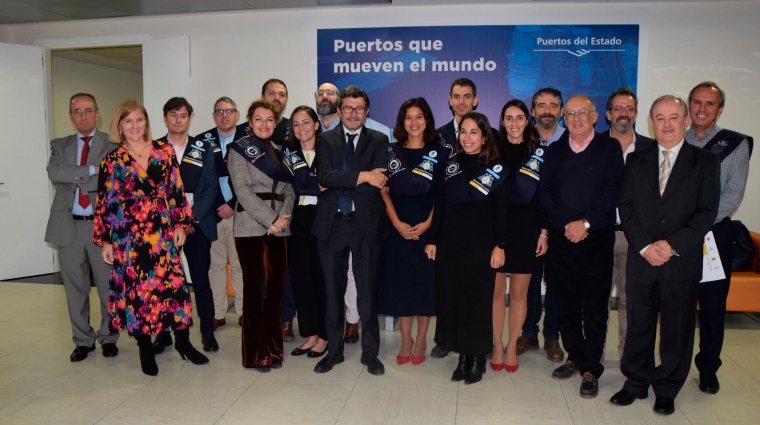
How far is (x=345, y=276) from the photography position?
12.1ft

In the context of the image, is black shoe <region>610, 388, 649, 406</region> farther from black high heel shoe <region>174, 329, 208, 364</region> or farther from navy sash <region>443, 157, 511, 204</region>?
black high heel shoe <region>174, 329, 208, 364</region>

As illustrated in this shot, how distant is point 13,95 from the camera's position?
6.41 meters

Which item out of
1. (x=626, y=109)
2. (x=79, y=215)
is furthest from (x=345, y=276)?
(x=626, y=109)

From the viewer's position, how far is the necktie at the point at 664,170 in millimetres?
3026

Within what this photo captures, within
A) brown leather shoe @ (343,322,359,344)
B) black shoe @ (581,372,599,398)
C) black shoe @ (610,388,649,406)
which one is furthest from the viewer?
brown leather shoe @ (343,322,359,344)

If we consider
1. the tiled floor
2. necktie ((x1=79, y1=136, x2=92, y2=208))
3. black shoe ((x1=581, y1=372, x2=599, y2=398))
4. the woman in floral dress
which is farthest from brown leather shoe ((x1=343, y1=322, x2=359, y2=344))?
necktie ((x1=79, y1=136, x2=92, y2=208))

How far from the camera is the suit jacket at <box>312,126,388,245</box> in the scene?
354 centimetres

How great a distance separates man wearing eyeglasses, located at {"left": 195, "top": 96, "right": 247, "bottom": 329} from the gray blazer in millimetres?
564

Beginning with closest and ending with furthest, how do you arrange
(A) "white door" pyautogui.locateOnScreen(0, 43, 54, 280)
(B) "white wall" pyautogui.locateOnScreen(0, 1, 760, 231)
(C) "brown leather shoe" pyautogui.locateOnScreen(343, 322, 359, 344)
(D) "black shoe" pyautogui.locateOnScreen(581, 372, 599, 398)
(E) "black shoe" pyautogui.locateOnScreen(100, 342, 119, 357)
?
(D) "black shoe" pyautogui.locateOnScreen(581, 372, 599, 398), (E) "black shoe" pyautogui.locateOnScreen(100, 342, 119, 357), (C) "brown leather shoe" pyautogui.locateOnScreen(343, 322, 359, 344), (B) "white wall" pyautogui.locateOnScreen(0, 1, 760, 231), (A) "white door" pyautogui.locateOnScreen(0, 43, 54, 280)

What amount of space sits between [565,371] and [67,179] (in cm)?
341

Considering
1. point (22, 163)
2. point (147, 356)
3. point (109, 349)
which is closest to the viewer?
point (147, 356)

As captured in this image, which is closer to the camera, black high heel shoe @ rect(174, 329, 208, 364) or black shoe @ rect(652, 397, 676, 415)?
black shoe @ rect(652, 397, 676, 415)

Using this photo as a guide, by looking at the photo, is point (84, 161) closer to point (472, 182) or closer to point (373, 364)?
point (373, 364)

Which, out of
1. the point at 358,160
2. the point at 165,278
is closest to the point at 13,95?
the point at 165,278
